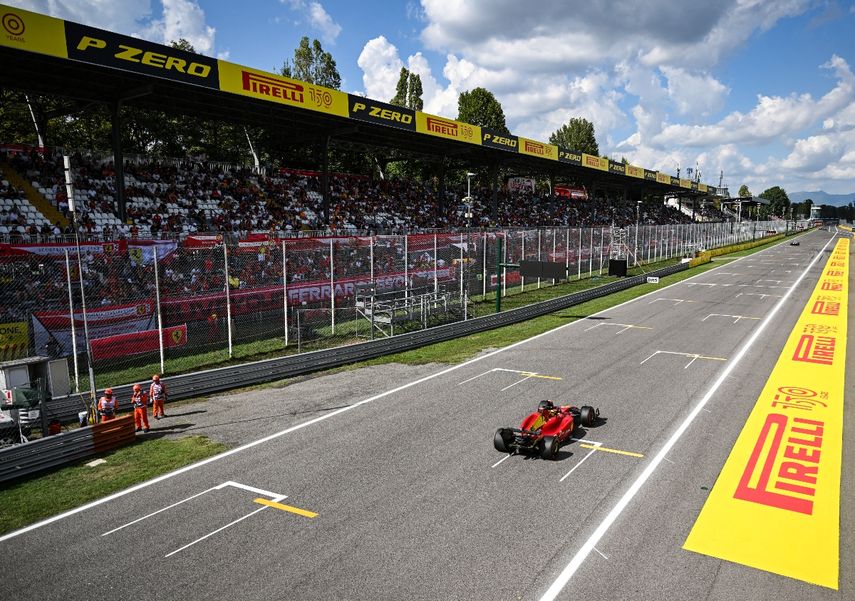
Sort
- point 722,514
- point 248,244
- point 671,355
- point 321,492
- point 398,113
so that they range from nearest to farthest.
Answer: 1. point 722,514
2. point 321,492
3. point 671,355
4. point 248,244
5. point 398,113

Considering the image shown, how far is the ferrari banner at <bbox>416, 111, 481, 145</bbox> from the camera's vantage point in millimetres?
36250

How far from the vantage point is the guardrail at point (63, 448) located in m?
10.2

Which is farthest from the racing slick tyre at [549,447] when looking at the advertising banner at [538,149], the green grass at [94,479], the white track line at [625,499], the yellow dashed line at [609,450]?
the advertising banner at [538,149]

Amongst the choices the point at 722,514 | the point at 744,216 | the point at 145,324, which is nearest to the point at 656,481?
the point at 722,514

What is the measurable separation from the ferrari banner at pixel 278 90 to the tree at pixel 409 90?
44.1 m

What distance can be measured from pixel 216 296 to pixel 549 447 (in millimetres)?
12918

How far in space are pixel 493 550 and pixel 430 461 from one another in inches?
124

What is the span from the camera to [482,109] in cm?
8062

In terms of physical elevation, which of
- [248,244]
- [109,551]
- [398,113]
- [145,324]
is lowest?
[109,551]

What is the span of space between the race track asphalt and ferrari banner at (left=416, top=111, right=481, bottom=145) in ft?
82.0

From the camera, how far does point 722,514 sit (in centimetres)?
848

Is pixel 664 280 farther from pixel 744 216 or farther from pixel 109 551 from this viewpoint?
pixel 744 216

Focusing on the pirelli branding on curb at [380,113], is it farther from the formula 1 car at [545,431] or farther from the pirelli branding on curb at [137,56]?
the formula 1 car at [545,431]

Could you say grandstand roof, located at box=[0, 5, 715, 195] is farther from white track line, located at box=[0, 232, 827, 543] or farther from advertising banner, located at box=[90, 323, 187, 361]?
white track line, located at box=[0, 232, 827, 543]
